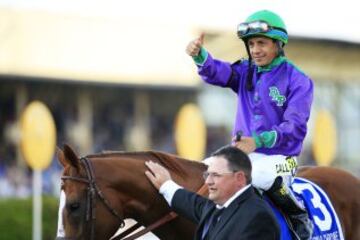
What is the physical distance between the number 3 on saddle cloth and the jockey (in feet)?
0.57

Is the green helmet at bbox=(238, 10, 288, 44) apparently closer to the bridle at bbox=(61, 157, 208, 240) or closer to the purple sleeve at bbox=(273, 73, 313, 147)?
the purple sleeve at bbox=(273, 73, 313, 147)

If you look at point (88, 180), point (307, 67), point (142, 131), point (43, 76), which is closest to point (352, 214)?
point (88, 180)

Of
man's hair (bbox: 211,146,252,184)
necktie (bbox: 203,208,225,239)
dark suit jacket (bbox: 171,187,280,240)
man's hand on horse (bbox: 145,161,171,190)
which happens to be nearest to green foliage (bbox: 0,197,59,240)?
man's hand on horse (bbox: 145,161,171,190)

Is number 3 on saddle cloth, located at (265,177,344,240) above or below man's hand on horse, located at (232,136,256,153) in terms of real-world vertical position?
below

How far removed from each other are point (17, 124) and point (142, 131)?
382 centimetres

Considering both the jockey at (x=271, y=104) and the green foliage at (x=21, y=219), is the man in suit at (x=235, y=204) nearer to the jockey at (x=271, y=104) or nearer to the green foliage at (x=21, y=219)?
the jockey at (x=271, y=104)

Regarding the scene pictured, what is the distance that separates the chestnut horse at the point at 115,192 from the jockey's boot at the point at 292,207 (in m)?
0.49

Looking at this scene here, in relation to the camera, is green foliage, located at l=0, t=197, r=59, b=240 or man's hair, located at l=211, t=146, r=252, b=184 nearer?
man's hair, located at l=211, t=146, r=252, b=184

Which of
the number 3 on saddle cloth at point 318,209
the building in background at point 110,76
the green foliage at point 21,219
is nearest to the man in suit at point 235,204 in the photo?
the number 3 on saddle cloth at point 318,209

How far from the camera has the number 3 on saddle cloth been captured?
18.8 feet

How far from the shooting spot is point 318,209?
5.82 m

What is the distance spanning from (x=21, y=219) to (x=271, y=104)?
8.61m

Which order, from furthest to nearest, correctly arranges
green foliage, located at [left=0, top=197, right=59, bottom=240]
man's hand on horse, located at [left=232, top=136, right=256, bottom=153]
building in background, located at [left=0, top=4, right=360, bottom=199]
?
1. building in background, located at [left=0, top=4, right=360, bottom=199]
2. green foliage, located at [left=0, top=197, right=59, bottom=240]
3. man's hand on horse, located at [left=232, top=136, right=256, bottom=153]

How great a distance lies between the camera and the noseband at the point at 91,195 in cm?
504
